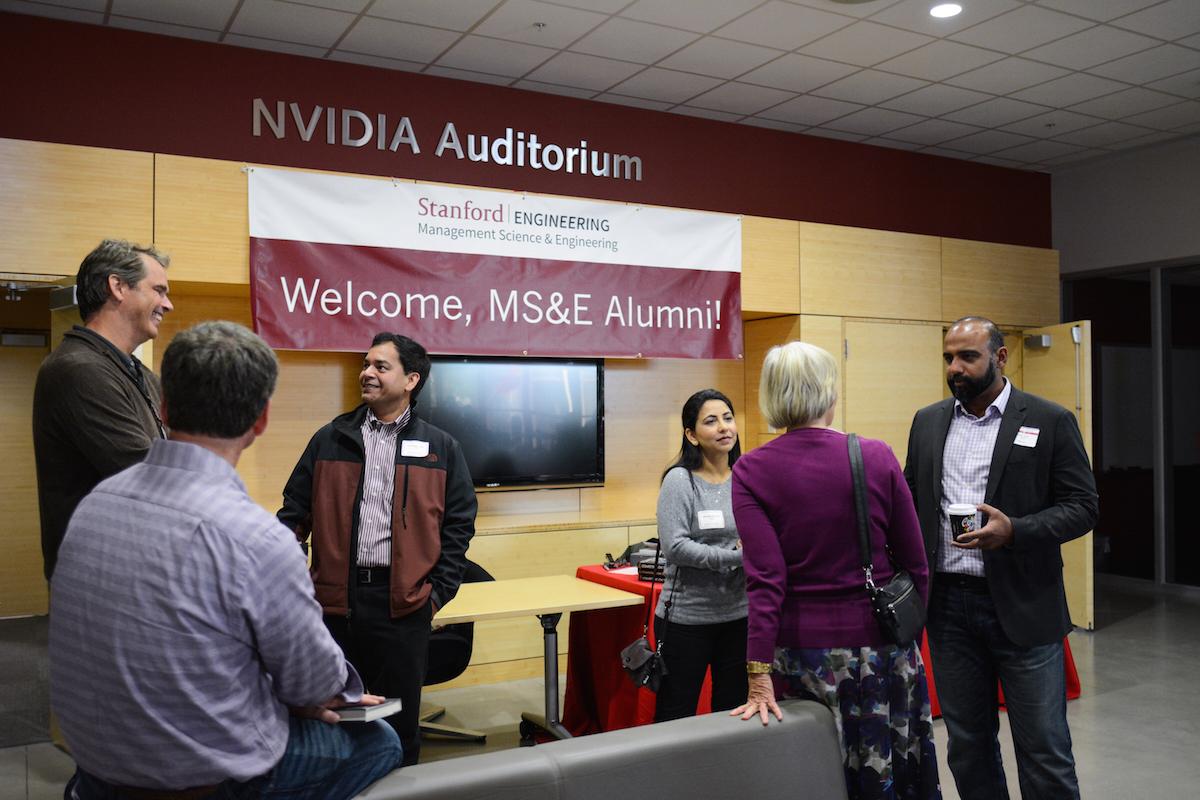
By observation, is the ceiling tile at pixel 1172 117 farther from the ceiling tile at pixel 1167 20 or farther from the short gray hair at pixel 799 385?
the short gray hair at pixel 799 385

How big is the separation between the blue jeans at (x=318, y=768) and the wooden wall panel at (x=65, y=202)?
309cm

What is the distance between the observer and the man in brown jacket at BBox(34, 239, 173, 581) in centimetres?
209

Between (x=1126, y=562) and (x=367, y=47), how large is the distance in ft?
23.1

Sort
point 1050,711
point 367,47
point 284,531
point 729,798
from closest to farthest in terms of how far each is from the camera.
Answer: point 284,531
point 729,798
point 1050,711
point 367,47

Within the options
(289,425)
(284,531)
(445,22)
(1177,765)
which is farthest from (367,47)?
(1177,765)

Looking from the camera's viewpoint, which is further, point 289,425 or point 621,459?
point 621,459

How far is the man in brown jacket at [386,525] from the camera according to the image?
272 cm

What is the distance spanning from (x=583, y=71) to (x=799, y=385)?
378 centimetres

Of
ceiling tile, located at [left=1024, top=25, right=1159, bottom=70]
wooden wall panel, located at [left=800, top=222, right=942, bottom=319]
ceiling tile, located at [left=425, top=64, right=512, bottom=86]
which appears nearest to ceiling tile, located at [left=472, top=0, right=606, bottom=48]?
ceiling tile, located at [left=425, top=64, right=512, bottom=86]

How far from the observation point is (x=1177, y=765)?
374 cm

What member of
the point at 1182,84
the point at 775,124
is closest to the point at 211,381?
the point at 775,124

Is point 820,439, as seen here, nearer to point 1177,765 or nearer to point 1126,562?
point 1177,765

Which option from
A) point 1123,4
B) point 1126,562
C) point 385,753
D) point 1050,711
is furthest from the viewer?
point 1126,562

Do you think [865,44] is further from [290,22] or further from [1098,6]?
[290,22]
